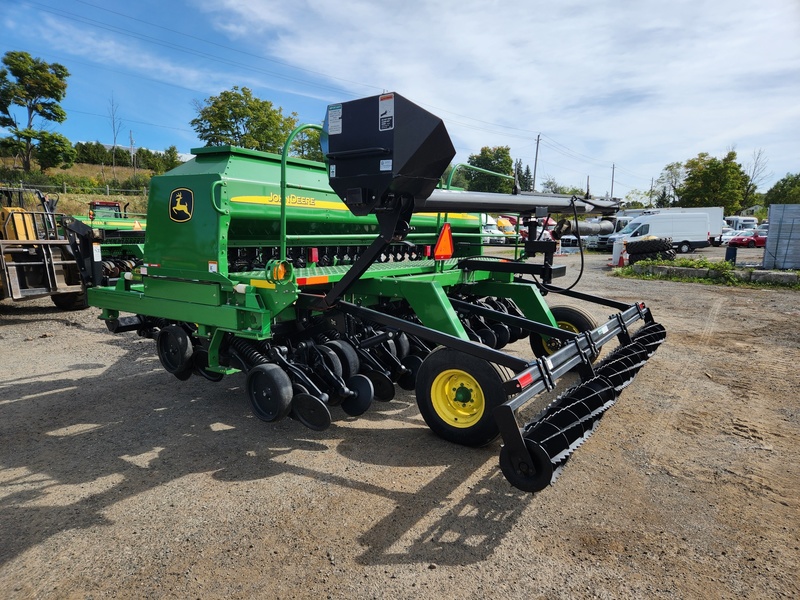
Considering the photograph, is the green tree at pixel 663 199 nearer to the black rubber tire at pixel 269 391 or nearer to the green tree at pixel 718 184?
the green tree at pixel 718 184

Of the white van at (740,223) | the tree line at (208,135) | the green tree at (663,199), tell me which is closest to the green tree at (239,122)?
the tree line at (208,135)

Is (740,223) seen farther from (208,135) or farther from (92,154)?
(92,154)

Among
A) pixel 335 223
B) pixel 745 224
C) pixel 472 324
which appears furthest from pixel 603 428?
pixel 745 224

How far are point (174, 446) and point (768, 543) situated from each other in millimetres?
3893

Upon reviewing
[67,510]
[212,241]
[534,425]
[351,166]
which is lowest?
[67,510]

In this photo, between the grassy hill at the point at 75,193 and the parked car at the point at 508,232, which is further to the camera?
the grassy hill at the point at 75,193

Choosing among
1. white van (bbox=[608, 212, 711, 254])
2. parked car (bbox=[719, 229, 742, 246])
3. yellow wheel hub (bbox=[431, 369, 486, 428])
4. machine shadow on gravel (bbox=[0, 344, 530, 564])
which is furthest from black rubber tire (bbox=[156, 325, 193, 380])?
parked car (bbox=[719, 229, 742, 246])

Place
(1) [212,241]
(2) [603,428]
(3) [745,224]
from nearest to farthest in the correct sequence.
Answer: (1) [212,241]
(2) [603,428]
(3) [745,224]

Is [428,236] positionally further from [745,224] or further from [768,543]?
[745,224]

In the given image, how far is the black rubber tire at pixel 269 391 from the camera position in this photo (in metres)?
3.69

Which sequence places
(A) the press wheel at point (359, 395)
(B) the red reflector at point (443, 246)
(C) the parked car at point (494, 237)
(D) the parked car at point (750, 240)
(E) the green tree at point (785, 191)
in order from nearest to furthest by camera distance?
(A) the press wheel at point (359, 395)
(B) the red reflector at point (443, 246)
(C) the parked car at point (494, 237)
(D) the parked car at point (750, 240)
(E) the green tree at point (785, 191)

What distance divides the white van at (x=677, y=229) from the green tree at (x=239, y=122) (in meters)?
19.3

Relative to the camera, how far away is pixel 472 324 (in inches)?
223

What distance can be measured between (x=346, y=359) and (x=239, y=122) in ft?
89.5
